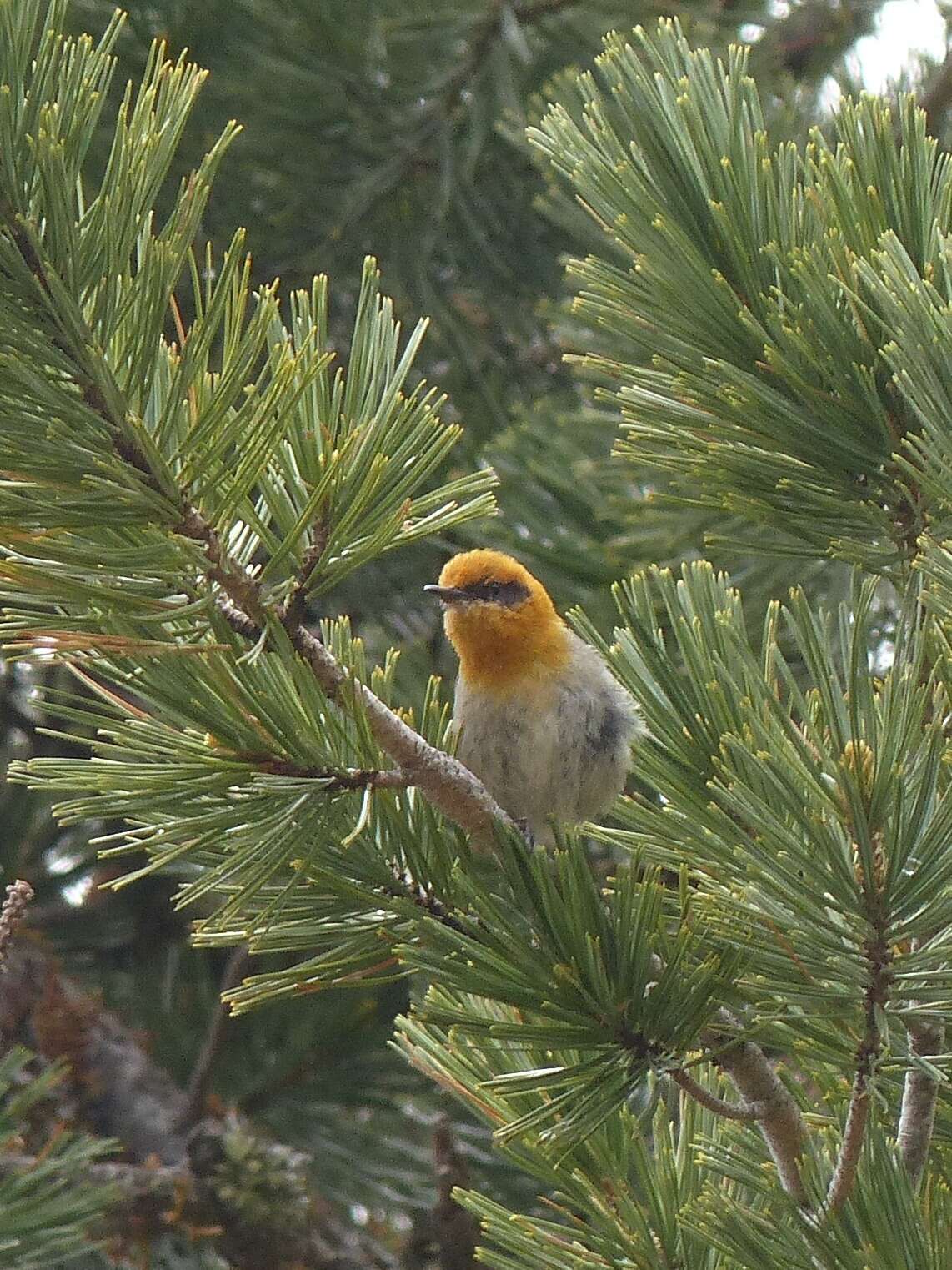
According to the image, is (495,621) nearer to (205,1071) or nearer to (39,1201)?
(205,1071)

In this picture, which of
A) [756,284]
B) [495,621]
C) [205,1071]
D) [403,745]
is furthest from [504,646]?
[403,745]

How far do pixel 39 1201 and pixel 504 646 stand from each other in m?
1.29

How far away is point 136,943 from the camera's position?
4016 mm

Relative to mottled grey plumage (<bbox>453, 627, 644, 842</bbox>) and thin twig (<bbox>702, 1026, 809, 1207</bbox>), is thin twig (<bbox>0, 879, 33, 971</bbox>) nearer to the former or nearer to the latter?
thin twig (<bbox>702, 1026, 809, 1207</bbox>)

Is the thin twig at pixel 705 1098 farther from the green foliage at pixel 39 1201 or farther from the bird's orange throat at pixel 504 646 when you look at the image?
the bird's orange throat at pixel 504 646

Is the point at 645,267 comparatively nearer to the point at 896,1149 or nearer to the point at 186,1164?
the point at 896,1149

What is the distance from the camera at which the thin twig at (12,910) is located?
1.72 meters

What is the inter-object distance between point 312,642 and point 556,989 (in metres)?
0.42

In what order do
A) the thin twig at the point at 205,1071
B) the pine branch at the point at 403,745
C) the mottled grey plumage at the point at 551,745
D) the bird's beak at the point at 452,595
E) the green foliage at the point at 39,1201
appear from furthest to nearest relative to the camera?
the thin twig at the point at 205,1071
the bird's beak at the point at 452,595
the mottled grey plumage at the point at 551,745
the green foliage at the point at 39,1201
the pine branch at the point at 403,745

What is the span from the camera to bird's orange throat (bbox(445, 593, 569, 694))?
3059mm

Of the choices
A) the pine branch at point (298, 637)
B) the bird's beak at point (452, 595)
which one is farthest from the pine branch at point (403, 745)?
the bird's beak at point (452, 595)

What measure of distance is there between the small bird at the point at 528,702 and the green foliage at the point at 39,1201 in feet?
3.15

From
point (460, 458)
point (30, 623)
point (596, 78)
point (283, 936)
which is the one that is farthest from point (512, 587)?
point (30, 623)

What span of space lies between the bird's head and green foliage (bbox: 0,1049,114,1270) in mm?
1094
